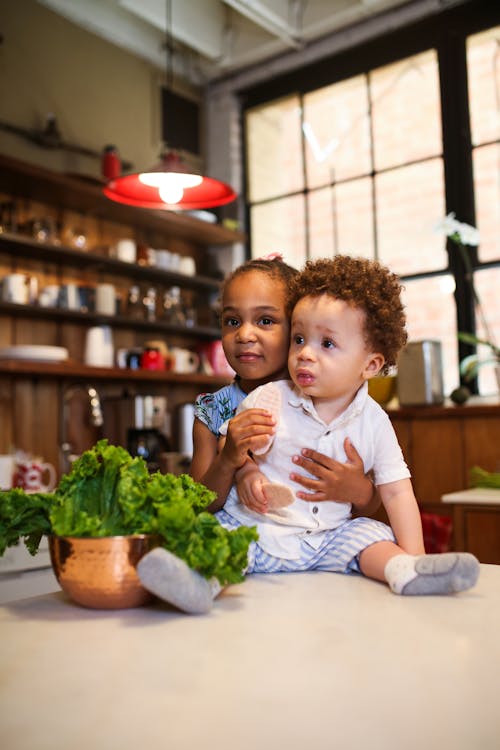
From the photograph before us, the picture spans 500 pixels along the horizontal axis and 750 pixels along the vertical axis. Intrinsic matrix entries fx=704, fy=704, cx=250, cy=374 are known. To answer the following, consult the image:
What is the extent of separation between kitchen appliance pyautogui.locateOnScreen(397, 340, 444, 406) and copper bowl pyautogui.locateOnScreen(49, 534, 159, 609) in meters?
Result: 2.65

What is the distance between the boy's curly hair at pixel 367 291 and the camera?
106 cm

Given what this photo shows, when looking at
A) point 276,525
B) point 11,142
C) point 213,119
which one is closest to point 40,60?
point 11,142

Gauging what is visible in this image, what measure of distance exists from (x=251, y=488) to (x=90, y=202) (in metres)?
3.06

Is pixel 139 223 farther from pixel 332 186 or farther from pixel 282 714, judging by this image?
pixel 282 714

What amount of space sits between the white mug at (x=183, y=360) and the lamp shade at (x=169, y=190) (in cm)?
190

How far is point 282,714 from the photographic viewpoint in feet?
1.54

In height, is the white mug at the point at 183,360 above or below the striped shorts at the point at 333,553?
above

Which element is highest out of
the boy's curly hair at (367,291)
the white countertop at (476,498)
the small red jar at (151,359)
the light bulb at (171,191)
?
the light bulb at (171,191)

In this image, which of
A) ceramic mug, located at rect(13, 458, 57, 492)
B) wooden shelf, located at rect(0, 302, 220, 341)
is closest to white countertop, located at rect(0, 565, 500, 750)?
ceramic mug, located at rect(13, 458, 57, 492)

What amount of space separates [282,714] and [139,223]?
392cm

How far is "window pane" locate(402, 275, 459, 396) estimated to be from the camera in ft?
12.4

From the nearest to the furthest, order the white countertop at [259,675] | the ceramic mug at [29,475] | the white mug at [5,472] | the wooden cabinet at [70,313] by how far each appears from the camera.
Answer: the white countertop at [259,675] < the white mug at [5,472] < the ceramic mug at [29,475] < the wooden cabinet at [70,313]

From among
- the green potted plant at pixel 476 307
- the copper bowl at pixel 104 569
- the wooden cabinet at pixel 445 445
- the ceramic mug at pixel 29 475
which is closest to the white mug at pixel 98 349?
the ceramic mug at pixel 29 475

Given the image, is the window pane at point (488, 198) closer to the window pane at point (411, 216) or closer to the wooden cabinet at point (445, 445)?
the window pane at point (411, 216)
